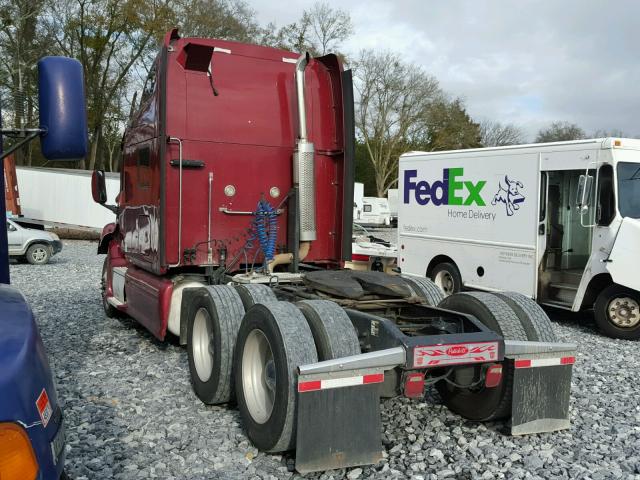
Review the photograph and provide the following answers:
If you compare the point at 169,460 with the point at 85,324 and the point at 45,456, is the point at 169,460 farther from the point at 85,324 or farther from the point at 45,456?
the point at 85,324

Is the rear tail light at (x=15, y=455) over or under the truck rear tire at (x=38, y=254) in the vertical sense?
over

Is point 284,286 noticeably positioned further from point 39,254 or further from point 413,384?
point 39,254

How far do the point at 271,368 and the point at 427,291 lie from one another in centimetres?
190

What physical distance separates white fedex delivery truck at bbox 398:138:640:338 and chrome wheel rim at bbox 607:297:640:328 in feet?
0.04

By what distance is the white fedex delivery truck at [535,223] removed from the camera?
848cm

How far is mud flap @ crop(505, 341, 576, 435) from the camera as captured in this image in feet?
13.9

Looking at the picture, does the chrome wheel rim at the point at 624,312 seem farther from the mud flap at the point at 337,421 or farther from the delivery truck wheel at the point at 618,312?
the mud flap at the point at 337,421

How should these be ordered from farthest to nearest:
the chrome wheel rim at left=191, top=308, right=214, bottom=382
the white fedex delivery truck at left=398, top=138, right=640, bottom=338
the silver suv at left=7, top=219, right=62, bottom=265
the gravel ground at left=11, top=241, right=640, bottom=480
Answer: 1. the silver suv at left=7, top=219, right=62, bottom=265
2. the white fedex delivery truck at left=398, top=138, right=640, bottom=338
3. the chrome wheel rim at left=191, top=308, right=214, bottom=382
4. the gravel ground at left=11, top=241, right=640, bottom=480

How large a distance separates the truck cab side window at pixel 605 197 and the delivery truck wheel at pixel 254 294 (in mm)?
5526

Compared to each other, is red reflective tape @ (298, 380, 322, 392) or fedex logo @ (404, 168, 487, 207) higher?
fedex logo @ (404, 168, 487, 207)

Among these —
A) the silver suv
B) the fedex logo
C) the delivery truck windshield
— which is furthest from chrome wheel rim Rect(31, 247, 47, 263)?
the delivery truck windshield

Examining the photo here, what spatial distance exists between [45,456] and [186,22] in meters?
36.1

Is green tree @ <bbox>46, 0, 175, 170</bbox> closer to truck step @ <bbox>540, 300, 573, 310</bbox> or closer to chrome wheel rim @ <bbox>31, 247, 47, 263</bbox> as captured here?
chrome wheel rim @ <bbox>31, 247, 47, 263</bbox>

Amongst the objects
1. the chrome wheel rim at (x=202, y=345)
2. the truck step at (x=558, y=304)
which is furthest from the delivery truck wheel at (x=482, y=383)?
the truck step at (x=558, y=304)
